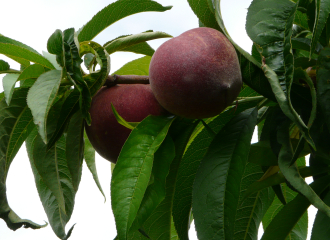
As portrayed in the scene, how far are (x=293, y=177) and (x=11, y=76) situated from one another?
1.90 ft

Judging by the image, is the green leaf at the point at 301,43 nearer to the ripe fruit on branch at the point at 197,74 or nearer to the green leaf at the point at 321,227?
the ripe fruit on branch at the point at 197,74

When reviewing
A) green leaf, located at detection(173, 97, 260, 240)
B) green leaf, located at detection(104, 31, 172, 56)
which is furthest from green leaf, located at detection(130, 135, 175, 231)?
green leaf, located at detection(104, 31, 172, 56)

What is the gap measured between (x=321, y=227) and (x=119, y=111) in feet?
1.60

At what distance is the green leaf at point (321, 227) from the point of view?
83cm

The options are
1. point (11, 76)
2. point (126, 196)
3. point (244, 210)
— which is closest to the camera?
point (126, 196)

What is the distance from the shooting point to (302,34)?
37.4 inches

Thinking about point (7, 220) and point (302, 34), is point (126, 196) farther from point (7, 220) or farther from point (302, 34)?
point (302, 34)

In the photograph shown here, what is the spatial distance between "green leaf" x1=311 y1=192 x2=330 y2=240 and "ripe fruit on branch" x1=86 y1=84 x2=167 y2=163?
0.40 metres

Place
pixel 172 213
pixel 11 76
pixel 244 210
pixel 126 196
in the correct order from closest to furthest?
pixel 126 196
pixel 11 76
pixel 172 213
pixel 244 210

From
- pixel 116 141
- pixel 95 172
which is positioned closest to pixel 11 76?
pixel 116 141

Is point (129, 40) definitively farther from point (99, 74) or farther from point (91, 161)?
point (91, 161)

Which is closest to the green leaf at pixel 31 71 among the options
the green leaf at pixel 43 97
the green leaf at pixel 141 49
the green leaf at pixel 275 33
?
the green leaf at pixel 43 97

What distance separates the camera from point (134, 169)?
718 millimetres

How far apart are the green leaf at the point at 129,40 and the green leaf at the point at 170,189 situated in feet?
0.69
